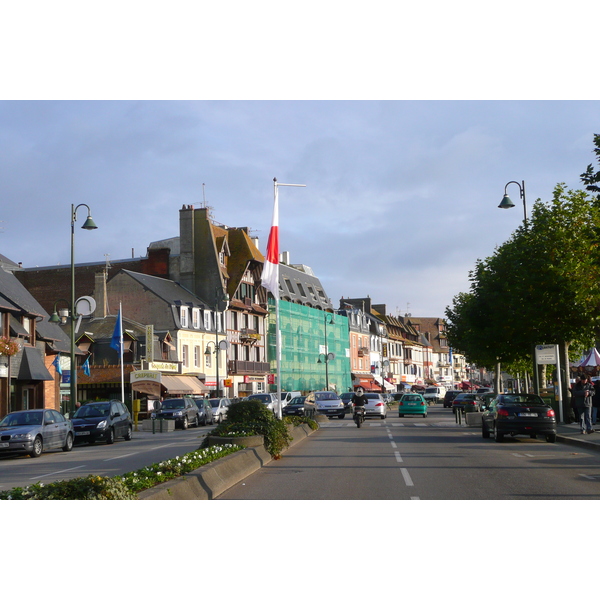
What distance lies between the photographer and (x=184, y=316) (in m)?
63.7

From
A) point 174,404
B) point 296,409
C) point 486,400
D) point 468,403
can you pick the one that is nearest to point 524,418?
point 486,400

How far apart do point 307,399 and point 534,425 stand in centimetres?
2364

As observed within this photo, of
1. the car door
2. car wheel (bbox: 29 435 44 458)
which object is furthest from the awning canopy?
car wheel (bbox: 29 435 44 458)

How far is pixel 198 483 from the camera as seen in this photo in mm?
11688

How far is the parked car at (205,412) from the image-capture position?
45.7m

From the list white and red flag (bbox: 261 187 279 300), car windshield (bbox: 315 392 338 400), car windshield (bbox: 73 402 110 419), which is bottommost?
car windshield (bbox: 315 392 338 400)

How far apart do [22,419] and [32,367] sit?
16.7 meters

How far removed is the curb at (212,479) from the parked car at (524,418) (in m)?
9.84

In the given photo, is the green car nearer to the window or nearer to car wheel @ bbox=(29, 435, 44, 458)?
the window

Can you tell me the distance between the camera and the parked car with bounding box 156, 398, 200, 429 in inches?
1662

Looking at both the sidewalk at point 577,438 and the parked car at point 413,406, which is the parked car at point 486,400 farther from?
the parked car at point 413,406

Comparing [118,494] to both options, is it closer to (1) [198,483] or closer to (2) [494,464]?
(1) [198,483]

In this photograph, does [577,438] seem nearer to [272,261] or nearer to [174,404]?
[272,261]

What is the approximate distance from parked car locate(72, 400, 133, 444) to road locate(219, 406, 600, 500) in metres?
9.55
